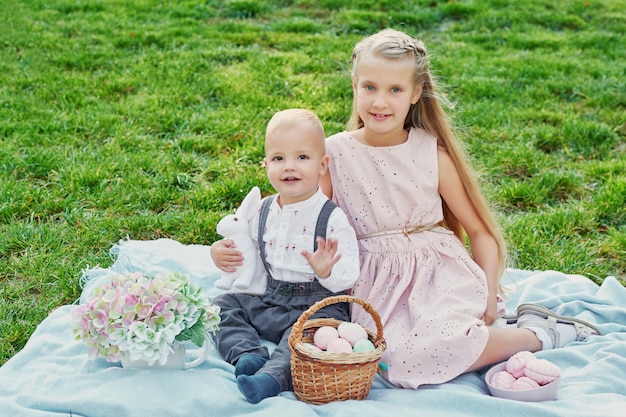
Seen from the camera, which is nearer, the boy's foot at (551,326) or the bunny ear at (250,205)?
the boy's foot at (551,326)

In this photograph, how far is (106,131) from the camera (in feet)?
17.1

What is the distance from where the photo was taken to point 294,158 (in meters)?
3.03

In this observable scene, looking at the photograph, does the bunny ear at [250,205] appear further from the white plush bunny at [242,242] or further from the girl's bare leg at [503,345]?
the girl's bare leg at [503,345]

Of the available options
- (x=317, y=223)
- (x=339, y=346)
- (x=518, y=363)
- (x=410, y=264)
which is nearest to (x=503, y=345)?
(x=518, y=363)

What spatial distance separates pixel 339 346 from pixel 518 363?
0.68 meters

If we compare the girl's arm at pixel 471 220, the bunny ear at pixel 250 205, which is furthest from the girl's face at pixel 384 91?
the bunny ear at pixel 250 205

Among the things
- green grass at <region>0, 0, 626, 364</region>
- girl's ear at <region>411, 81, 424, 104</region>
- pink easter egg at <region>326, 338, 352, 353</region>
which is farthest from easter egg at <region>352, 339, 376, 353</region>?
green grass at <region>0, 0, 626, 364</region>

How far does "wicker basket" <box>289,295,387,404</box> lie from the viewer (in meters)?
2.59

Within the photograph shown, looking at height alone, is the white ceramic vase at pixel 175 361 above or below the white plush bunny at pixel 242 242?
below

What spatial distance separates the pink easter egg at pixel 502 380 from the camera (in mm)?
2834

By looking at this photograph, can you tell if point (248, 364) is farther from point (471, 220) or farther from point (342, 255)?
point (471, 220)

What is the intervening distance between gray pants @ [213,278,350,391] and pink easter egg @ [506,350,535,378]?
2.06 feet

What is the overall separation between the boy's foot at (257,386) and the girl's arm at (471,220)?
99 cm

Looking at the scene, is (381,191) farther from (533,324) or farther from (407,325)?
(533,324)
